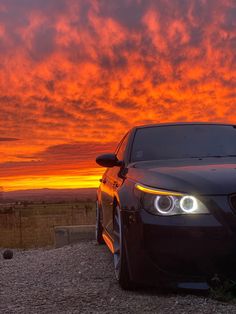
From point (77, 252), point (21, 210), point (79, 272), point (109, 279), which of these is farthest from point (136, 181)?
point (21, 210)

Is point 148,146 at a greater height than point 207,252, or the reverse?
point 148,146

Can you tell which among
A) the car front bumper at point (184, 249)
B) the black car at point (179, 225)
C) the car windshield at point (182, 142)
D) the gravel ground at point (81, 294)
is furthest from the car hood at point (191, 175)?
the gravel ground at point (81, 294)

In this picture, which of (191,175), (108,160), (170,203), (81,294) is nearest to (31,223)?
(108,160)

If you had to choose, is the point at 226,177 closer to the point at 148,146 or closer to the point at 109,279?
the point at 148,146

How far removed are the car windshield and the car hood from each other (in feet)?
1.43

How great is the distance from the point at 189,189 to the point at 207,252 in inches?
20.5

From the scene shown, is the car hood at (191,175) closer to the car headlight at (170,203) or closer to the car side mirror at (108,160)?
the car headlight at (170,203)

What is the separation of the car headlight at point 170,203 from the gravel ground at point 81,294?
78cm

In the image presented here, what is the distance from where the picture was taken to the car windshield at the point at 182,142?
5.07 meters

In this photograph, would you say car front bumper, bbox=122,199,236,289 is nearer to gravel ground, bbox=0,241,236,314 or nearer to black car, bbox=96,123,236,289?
black car, bbox=96,123,236,289

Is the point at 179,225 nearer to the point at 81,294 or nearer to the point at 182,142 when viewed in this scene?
the point at 81,294

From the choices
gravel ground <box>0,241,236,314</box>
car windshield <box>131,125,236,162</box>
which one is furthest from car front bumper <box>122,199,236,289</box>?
car windshield <box>131,125,236,162</box>

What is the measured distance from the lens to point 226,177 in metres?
→ 3.74

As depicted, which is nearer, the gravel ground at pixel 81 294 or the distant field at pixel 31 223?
the gravel ground at pixel 81 294
